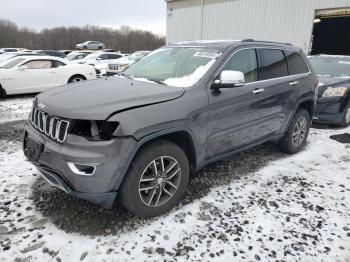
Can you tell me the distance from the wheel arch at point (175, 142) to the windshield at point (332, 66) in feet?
19.0

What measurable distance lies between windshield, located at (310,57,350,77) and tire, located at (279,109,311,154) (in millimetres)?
3039

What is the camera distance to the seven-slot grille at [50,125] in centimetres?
282

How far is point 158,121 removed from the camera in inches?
116

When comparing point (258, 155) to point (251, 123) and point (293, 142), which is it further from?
point (251, 123)

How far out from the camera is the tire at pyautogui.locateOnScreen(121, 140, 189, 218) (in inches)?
115

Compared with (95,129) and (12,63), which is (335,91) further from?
(12,63)

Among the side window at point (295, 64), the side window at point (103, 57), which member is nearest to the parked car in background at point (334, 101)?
the side window at point (295, 64)

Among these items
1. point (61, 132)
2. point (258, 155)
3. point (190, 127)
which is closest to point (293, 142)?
point (258, 155)

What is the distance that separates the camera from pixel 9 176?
13.4ft

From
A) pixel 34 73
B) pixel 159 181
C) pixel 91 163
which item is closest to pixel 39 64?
pixel 34 73

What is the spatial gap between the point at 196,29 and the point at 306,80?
627 inches

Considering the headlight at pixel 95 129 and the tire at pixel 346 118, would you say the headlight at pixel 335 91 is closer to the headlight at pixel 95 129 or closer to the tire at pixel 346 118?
the tire at pixel 346 118

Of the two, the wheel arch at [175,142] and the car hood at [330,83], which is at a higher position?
the car hood at [330,83]

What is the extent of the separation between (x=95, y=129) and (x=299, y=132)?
12.4 feet
